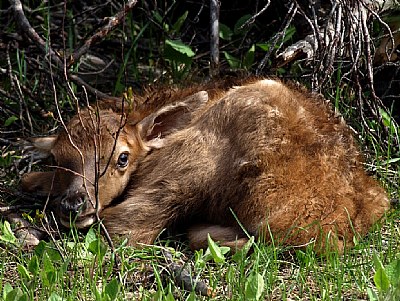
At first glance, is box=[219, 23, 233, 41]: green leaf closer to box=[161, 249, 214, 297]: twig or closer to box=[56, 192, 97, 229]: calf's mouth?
box=[56, 192, 97, 229]: calf's mouth

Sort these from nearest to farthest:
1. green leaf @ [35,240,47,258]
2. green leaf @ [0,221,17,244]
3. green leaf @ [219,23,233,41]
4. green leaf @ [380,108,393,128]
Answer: green leaf @ [35,240,47,258]
green leaf @ [0,221,17,244]
green leaf @ [380,108,393,128]
green leaf @ [219,23,233,41]

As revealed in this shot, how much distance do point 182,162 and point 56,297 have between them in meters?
1.48

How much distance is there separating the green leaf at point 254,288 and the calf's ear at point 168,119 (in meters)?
1.67

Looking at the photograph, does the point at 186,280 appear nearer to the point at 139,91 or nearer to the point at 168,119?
the point at 168,119

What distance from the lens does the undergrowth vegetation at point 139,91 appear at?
473cm

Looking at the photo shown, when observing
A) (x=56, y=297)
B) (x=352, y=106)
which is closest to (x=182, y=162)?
(x=56, y=297)

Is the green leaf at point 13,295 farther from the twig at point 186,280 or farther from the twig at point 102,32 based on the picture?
the twig at point 102,32

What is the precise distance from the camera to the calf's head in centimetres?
539

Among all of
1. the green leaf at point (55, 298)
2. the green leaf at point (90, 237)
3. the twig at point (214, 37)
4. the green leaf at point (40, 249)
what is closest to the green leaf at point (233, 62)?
the twig at point (214, 37)

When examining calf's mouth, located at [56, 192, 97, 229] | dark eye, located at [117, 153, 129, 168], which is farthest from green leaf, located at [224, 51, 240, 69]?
calf's mouth, located at [56, 192, 97, 229]

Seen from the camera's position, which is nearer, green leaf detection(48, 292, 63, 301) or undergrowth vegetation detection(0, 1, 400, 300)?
green leaf detection(48, 292, 63, 301)

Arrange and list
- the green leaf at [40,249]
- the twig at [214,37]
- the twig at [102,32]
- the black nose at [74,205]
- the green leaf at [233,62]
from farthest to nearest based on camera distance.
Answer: the green leaf at [233,62], the twig at [214,37], the twig at [102,32], the black nose at [74,205], the green leaf at [40,249]

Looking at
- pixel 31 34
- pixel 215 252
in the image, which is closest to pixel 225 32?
pixel 31 34

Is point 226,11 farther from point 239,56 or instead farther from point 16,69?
point 16,69
